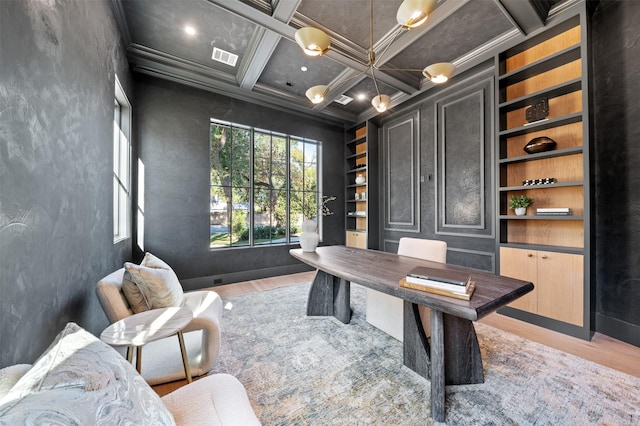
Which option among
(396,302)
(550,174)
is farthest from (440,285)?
(550,174)

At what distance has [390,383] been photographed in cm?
164

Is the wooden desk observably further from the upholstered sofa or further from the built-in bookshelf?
the built-in bookshelf

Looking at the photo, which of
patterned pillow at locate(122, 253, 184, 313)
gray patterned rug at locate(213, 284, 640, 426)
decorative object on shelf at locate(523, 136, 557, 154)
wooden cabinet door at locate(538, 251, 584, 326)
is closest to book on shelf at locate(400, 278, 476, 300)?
gray patterned rug at locate(213, 284, 640, 426)

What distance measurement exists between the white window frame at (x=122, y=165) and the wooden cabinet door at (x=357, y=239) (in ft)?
12.3

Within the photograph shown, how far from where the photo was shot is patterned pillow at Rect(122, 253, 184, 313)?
1633mm

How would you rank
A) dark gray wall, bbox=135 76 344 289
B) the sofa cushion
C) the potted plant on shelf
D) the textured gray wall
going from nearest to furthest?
the sofa cushion < the textured gray wall < the potted plant on shelf < dark gray wall, bbox=135 76 344 289

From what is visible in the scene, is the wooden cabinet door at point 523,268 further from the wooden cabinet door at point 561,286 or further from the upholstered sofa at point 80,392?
the upholstered sofa at point 80,392

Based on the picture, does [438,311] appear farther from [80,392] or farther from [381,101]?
[381,101]

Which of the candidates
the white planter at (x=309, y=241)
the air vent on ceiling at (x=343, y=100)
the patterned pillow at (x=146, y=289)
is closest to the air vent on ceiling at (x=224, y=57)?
the air vent on ceiling at (x=343, y=100)

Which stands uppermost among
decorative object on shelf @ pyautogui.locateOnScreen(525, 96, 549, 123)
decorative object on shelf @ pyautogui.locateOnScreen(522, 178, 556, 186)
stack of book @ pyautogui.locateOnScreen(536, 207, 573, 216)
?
decorative object on shelf @ pyautogui.locateOnScreen(525, 96, 549, 123)

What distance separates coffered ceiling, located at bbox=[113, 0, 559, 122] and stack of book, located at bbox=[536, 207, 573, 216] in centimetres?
191

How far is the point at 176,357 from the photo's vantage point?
186 cm

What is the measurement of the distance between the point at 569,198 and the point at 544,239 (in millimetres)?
488

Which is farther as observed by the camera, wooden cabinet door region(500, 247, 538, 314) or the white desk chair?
wooden cabinet door region(500, 247, 538, 314)
